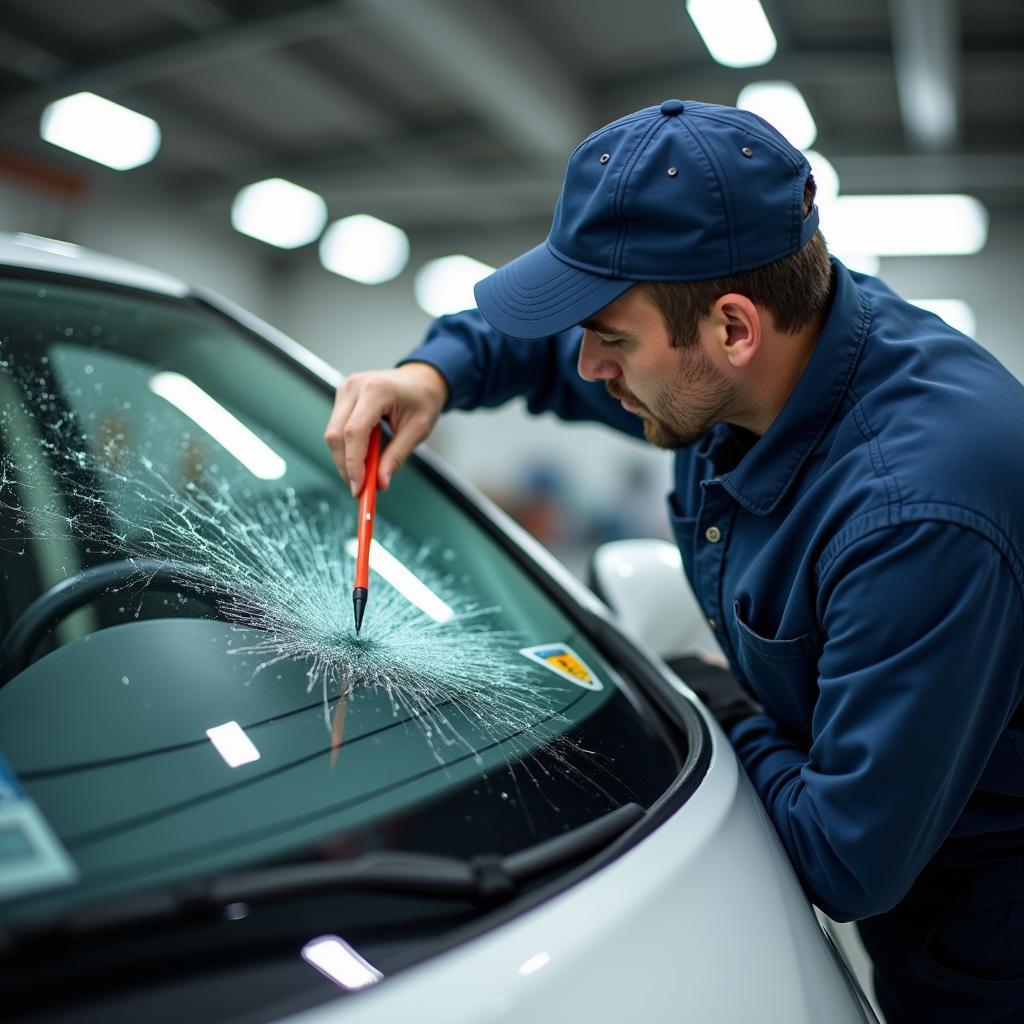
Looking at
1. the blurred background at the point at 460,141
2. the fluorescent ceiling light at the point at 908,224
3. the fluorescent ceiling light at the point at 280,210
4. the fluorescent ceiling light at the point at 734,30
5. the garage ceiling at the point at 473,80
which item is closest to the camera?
the fluorescent ceiling light at the point at 734,30

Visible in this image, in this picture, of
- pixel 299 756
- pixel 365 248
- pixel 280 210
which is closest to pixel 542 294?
pixel 299 756

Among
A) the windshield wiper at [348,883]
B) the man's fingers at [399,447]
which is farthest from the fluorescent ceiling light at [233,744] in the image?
the man's fingers at [399,447]

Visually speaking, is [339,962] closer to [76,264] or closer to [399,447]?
[399,447]

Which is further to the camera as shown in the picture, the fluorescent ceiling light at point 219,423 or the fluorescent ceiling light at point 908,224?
the fluorescent ceiling light at point 908,224

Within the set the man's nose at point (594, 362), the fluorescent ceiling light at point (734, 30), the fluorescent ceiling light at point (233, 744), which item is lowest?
the fluorescent ceiling light at point (233, 744)

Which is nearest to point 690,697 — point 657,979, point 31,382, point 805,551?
point 805,551

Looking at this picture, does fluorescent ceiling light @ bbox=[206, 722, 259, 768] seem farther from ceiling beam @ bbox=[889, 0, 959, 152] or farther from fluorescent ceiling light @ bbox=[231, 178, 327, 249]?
fluorescent ceiling light @ bbox=[231, 178, 327, 249]

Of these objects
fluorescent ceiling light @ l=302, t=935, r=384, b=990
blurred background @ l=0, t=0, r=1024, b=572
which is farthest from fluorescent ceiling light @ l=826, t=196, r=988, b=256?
fluorescent ceiling light @ l=302, t=935, r=384, b=990

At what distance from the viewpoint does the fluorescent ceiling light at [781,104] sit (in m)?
4.57

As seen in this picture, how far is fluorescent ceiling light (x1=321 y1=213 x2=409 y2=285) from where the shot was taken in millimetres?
8188

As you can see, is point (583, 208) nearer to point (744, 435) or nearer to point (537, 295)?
point (537, 295)

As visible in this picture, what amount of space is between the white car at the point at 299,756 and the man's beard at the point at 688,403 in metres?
0.29

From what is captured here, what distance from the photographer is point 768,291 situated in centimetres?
99

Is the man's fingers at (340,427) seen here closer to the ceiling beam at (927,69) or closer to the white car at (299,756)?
the white car at (299,756)
